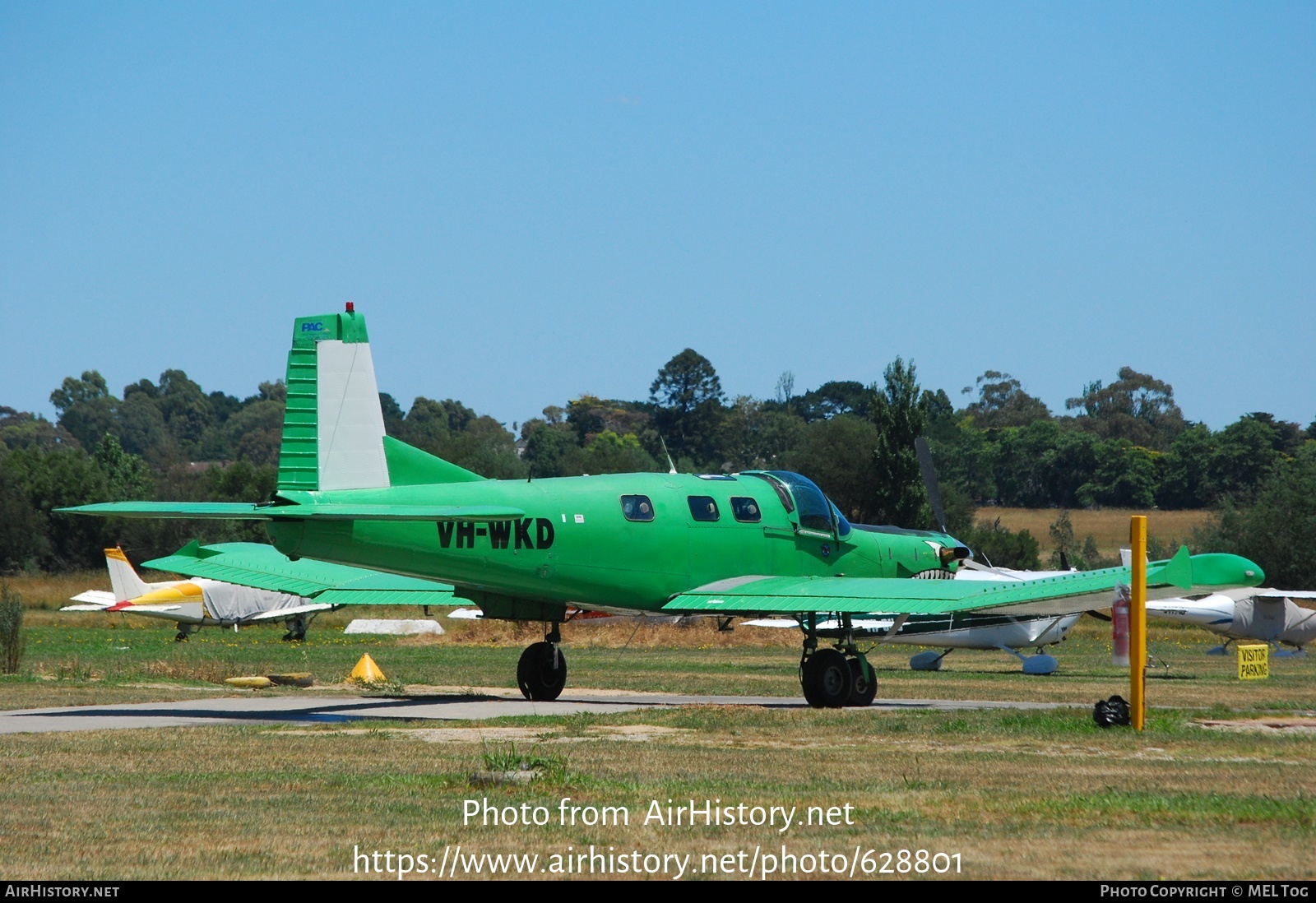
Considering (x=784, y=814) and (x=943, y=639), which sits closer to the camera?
(x=784, y=814)

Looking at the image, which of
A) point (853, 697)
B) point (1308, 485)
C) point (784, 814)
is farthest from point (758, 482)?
point (1308, 485)

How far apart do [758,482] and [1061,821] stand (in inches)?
444

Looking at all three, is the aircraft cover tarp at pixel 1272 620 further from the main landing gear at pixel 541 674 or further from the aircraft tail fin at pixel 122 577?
the aircraft tail fin at pixel 122 577

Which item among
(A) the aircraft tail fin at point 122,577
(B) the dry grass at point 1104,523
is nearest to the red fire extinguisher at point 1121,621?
(A) the aircraft tail fin at point 122,577

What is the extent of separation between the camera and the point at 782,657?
113ft

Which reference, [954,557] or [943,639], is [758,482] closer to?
[954,557]

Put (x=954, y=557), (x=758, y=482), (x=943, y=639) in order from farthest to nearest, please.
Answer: (x=943, y=639)
(x=954, y=557)
(x=758, y=482)

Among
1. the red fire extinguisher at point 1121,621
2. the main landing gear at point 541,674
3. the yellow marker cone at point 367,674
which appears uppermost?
the red fire extinguisher at point 1121,621

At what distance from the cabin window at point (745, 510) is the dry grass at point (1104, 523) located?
55459 mm

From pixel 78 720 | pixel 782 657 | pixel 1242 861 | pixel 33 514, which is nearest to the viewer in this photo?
pixel 1242 861

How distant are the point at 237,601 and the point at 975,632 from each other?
2515 cm

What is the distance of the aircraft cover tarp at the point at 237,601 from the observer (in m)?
45.2

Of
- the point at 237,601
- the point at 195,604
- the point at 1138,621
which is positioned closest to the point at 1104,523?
the point at 237,601

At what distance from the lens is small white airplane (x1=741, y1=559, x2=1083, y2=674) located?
1112 inches
